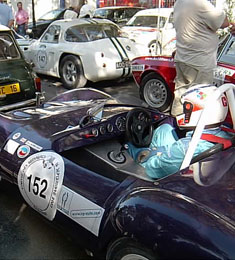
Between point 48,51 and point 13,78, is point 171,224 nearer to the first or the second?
point 13,78

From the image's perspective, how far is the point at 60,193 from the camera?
7.66 ft

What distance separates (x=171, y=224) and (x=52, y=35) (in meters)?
6.79

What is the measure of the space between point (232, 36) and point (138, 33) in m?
6.13

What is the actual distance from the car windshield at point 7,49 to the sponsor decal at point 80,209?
340cm

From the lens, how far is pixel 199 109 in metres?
2.25

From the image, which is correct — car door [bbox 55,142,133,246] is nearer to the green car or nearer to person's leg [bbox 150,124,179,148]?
person's leg [bbox 150,124,179,148]

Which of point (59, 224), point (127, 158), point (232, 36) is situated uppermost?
point (232, 36)

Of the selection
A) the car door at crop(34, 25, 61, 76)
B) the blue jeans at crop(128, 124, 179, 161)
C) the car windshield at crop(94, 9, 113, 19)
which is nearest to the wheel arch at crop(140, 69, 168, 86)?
the car door at crop(34, 25, 61, 76)

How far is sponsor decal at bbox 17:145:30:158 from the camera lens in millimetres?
2678

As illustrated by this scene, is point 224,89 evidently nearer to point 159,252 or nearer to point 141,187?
point 141,187

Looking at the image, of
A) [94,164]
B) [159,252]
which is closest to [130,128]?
[94,164]

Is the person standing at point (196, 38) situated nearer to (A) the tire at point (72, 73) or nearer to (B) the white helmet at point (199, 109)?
(B) the white helmet at point (199, 109)

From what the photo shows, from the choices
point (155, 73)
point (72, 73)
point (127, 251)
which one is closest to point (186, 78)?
point (155, 73)

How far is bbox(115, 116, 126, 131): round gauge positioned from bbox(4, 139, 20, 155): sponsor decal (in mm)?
876
